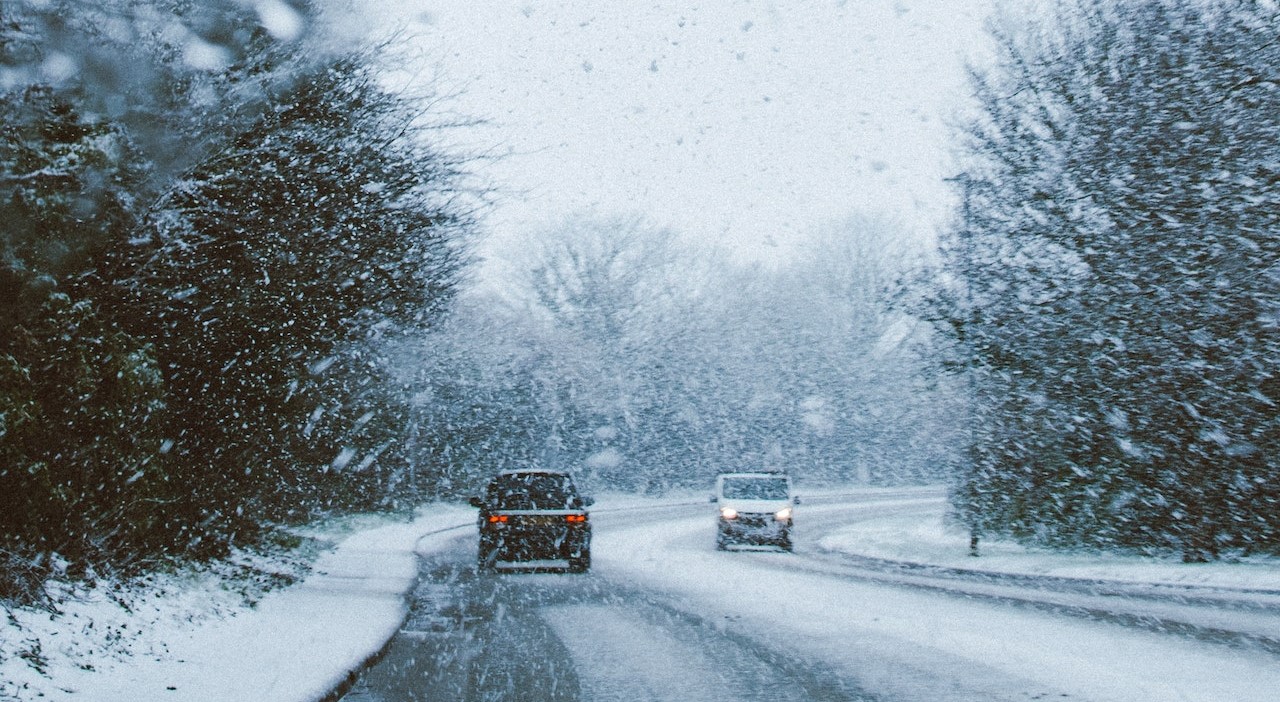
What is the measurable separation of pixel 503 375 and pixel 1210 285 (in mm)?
31682

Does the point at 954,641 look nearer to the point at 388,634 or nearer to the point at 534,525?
the point at 388,634

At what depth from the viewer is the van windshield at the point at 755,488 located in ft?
91.4

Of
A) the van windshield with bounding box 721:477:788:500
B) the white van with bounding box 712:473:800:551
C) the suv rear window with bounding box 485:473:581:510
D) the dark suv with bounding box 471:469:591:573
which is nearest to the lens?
the dark suv with bounding box 471:469:591:573

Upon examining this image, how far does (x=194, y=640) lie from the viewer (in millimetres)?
10758

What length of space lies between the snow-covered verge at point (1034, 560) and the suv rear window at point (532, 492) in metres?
7.40

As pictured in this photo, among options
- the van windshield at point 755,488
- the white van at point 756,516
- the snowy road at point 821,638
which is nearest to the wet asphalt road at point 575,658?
the snowy road at point 821,638

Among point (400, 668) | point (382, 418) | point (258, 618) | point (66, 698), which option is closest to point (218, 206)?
point (258, 618)

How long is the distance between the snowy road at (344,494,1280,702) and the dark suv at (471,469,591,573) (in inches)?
18.5

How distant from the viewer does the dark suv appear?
66.6 ft

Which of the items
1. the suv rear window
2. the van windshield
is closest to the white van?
the van windshield

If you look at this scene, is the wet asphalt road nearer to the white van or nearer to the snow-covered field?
the snow-covered field

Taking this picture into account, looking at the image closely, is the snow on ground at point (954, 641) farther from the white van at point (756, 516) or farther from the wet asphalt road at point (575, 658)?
the white van at point (756, 516)

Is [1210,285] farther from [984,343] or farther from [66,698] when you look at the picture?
[66,698]

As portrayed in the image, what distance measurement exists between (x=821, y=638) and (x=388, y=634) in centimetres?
428
